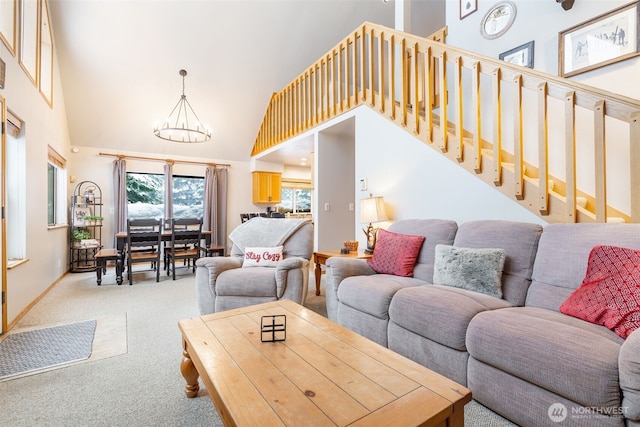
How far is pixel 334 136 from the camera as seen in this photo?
482cm

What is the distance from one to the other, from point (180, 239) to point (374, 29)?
13.2 ft

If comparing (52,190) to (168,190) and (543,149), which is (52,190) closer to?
(168,190)

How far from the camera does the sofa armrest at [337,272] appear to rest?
2.48 m

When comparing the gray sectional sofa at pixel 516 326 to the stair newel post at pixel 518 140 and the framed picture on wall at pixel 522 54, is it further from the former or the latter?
the framed picture on wall at pixel 522 54

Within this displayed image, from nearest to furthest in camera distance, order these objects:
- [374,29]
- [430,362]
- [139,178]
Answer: [430,362] < [374,29] < [139,178]

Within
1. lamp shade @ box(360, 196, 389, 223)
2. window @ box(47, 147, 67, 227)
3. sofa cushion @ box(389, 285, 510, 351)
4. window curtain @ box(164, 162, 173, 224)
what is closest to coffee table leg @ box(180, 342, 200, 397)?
sofa cushion @ box(389, 285, 510, 351)

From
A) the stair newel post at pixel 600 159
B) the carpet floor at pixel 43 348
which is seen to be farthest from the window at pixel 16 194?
the stair newel post at pixel 600 159

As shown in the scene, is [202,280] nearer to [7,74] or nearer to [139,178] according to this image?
[7,74]

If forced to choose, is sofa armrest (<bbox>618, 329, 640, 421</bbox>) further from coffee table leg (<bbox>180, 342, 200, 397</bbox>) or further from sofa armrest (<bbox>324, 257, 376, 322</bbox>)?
coffee table leg (<bbox>180, 342, 200, 397</bbox>)

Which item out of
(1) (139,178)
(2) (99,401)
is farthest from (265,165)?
(2) (99,401)

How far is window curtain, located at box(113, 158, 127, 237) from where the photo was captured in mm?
5789

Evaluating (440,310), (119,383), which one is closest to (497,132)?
(440,310)

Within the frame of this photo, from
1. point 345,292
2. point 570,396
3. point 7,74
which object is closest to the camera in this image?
point 570,396
